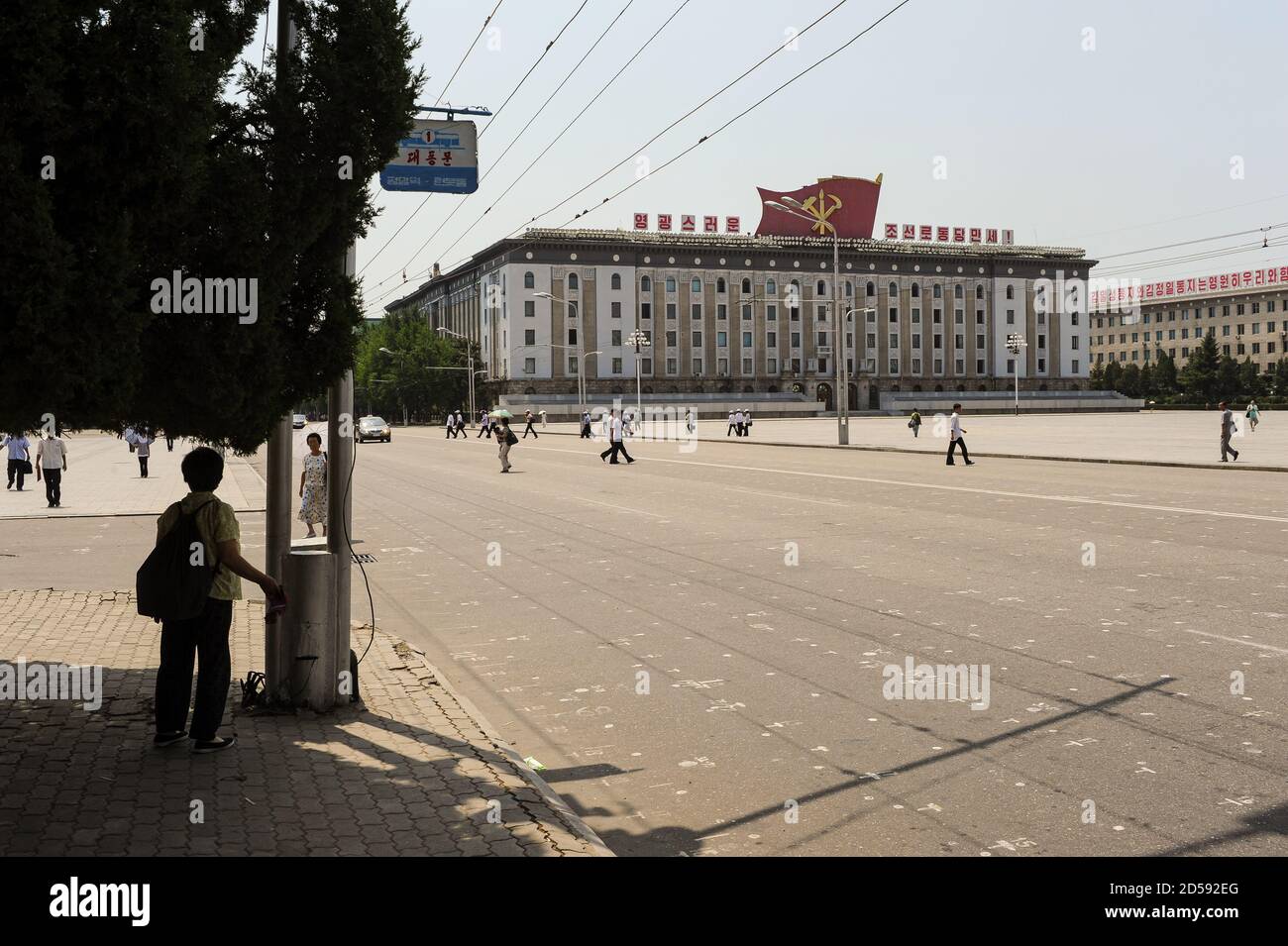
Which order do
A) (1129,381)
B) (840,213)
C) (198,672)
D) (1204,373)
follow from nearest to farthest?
(198,672), (840,213), (1204,373), (1129,381)

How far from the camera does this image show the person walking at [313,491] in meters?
15.8

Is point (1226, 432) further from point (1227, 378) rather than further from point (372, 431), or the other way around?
point (1227, 378)

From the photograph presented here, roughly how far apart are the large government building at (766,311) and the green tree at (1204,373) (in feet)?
36.3

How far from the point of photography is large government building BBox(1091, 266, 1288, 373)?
492ft

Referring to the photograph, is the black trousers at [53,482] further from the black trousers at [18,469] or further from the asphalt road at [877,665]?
the asphalt road at [877,665]

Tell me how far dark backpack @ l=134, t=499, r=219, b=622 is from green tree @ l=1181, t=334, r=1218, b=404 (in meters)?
138

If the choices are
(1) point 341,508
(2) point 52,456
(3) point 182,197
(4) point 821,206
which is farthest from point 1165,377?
(3) point 182,197

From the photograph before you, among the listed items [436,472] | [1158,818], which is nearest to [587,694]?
[1158,818]

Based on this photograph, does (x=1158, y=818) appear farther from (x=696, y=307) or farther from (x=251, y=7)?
(x=696, y=307)

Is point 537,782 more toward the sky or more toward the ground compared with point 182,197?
more toward the ground

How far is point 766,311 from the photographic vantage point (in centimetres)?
12088

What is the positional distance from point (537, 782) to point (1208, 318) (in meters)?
174

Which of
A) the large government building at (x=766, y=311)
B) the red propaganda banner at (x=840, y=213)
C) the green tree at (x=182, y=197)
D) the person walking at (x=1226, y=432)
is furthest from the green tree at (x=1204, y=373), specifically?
the green tree at (x=182, y=197)

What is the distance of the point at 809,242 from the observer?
389 ft
